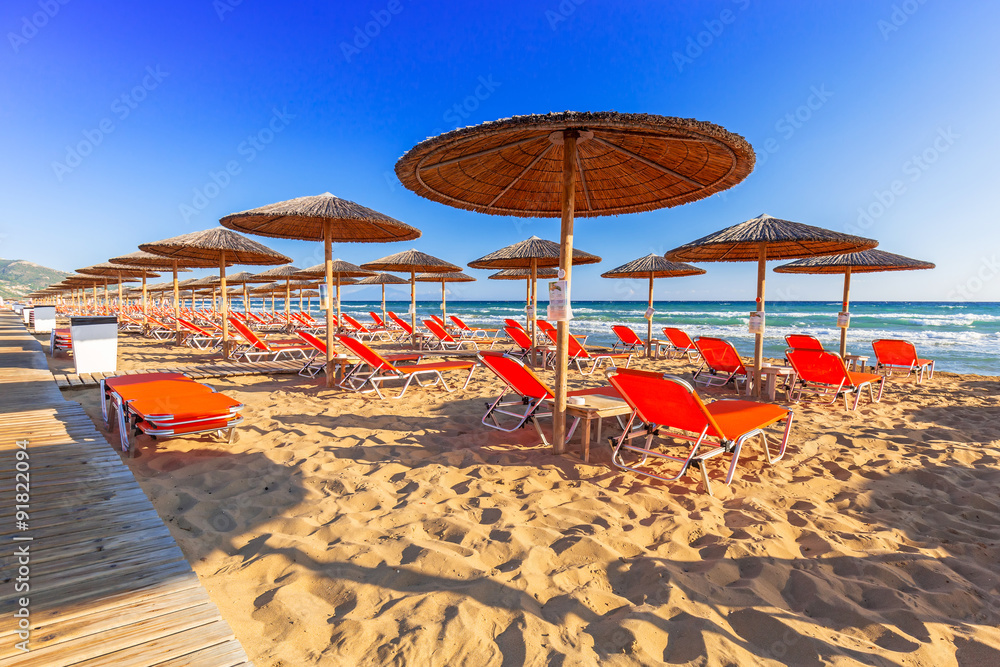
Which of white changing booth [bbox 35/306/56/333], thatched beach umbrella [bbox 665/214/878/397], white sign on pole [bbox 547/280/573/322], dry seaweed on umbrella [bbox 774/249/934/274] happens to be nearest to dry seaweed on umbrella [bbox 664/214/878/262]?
thatched beach umbrella [bbox 665/214/878/397]

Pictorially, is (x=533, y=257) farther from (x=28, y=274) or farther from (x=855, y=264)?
(x=28, y=274)

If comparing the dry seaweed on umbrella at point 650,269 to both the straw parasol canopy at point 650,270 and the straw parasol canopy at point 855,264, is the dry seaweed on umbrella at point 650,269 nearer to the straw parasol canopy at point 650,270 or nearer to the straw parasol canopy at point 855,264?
the straw parasol canopy at point 650,270

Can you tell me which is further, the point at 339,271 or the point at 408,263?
the point at 339,271

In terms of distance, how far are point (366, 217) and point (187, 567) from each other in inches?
187

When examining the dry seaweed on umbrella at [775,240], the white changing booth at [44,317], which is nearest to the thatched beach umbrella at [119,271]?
the white changing booth at [44,317]

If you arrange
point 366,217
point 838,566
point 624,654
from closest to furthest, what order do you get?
point 624,654 → point 838,566 → point 366,217

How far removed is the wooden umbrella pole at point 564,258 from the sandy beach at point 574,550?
0.29 m

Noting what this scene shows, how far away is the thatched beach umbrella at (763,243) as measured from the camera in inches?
203

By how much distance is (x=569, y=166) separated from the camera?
3238mm

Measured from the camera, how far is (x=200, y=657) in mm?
1373

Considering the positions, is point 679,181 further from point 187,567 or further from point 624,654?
point 187,567

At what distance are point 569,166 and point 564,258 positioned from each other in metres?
0.65

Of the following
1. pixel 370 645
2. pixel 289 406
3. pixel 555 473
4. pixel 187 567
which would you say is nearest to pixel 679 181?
pixel 555 473

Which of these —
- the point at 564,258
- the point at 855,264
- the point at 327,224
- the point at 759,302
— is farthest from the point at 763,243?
the point at 327,224
